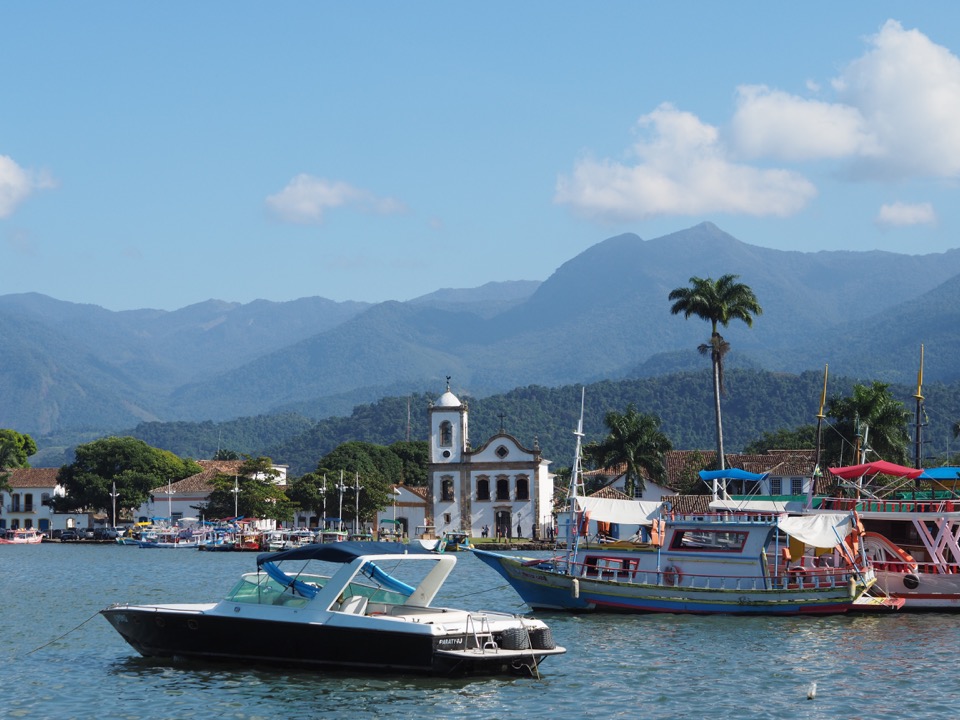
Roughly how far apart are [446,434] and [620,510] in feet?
217

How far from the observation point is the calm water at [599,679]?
92.7ft

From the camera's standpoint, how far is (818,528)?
46.5m

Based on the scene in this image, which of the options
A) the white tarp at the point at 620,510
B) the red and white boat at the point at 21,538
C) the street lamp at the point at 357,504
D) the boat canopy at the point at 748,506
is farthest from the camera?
the red and white boat at the point at 21,538

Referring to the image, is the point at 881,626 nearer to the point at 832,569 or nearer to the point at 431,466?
the point at 832,569

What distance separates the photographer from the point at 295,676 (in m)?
30.7

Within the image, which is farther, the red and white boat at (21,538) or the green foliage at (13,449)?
the green foliage at (13,449)

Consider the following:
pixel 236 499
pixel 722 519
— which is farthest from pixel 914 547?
pixel 236 499

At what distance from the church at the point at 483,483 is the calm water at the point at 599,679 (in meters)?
69.1

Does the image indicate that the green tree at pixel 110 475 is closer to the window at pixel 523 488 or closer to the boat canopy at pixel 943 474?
the window at pixel 523 488

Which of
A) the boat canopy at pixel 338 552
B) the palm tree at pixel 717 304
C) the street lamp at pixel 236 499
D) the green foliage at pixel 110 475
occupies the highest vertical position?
the palm tree at pixel 717 304

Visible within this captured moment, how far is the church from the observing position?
383ft

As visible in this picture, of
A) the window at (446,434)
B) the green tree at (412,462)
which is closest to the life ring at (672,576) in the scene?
the window at (446,434)

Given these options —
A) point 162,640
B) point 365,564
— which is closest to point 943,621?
point 365,564

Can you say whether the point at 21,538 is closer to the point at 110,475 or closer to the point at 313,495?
the point at 110,475
